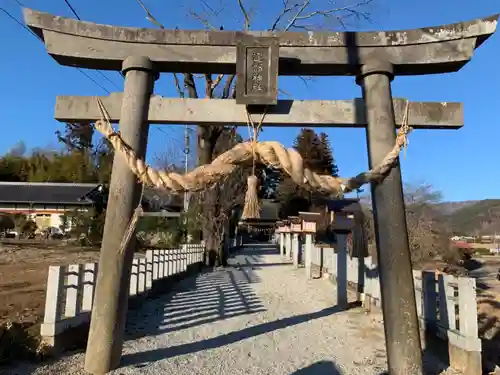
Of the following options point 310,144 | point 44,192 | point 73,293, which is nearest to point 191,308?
point 73,293

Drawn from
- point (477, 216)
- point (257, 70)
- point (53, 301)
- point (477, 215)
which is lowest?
point (53, 301)

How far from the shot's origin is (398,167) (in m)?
4.52

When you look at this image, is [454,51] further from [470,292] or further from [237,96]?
[470,292]

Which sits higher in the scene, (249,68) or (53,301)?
(249,68)

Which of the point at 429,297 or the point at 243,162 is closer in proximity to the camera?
the point at 243,162

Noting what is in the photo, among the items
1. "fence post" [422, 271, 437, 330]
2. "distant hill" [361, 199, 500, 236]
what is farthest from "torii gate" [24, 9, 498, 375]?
"distant hill" [361, 199, 500, 236]

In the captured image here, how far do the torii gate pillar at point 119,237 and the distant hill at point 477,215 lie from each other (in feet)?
195

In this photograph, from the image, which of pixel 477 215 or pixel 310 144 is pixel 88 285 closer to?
pixel 310 144

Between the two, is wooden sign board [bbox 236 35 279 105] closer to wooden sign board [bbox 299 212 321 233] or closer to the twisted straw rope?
the twisted straw rope

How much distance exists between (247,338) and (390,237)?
3.38m

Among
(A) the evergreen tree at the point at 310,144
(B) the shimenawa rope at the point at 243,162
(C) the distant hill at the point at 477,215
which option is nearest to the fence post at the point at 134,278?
(B) the shimenawa rope at the point at 243,162

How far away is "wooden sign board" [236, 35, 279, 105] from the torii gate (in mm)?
10

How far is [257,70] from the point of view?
4.50m

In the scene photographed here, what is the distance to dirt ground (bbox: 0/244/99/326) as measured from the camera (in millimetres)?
6764
